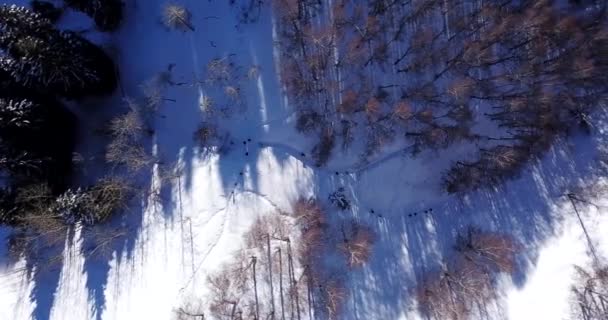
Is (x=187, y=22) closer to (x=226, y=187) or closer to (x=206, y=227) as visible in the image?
(x=226, y=187)

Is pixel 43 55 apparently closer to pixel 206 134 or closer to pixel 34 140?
pixel 34 140

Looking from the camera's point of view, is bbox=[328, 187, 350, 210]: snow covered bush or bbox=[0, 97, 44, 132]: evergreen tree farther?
bbox=[328, 187, 350, 210]: snow covered bush

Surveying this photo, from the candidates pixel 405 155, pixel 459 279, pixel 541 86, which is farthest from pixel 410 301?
pixel 541 86

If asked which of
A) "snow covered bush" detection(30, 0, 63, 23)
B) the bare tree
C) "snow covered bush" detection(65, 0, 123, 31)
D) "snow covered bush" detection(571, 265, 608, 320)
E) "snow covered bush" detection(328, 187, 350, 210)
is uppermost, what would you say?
"snow covered bush" detection(30, 0, 63, 23)

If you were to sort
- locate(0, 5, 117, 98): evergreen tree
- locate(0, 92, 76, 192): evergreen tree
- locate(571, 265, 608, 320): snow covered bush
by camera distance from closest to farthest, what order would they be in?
1. locate(0, 5, 117, 98): evergreen tree
2. locate(0, 92, 76, 192): evergreen tree
3. locate(571, 265, 608, 320): snow covered bush

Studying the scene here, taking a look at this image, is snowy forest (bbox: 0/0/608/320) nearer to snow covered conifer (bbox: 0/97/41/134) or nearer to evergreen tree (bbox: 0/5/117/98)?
evergreen tree (bbox: 0/5/117/98)

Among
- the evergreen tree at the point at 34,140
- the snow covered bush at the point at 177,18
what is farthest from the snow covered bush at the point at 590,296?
the evergreen tree at the point at 34,140

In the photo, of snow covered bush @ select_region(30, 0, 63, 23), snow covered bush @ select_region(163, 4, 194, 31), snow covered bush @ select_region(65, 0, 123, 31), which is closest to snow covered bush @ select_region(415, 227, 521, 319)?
snow covered bush @ select_region(163, 4, 194, 31)
